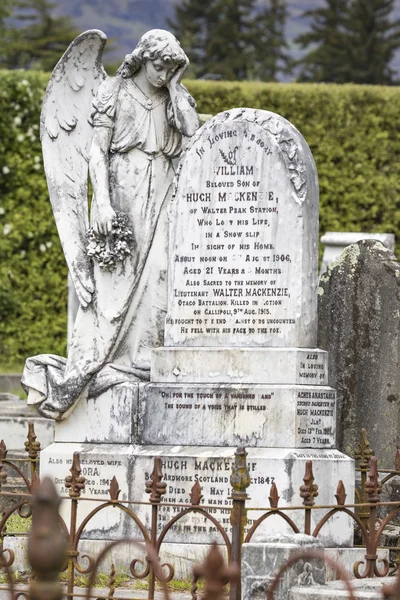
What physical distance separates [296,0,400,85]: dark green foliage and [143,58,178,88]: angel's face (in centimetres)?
3002

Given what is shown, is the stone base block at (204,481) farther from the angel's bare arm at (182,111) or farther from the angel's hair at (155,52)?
the angel's hair at (155,52)

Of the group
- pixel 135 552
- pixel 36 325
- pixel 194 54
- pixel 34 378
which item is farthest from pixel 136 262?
pixel 194 54

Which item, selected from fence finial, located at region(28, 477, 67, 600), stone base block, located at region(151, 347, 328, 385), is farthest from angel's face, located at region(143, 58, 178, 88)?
fence finial, located at region(28, 477, 67, 600)

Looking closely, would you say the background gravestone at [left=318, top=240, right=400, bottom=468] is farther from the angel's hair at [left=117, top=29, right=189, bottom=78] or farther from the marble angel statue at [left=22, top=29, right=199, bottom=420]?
the angel's hair at [left=117, top=29, right=189, bottom=78]

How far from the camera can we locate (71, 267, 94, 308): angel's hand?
32.5ft

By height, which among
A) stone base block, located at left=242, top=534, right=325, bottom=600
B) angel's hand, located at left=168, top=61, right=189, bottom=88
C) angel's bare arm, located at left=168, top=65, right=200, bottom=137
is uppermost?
angel's hand, located at left=168, top=61, right=189, bottom=88

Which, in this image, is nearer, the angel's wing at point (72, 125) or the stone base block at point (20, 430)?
the angel's wing at point (72, 125)

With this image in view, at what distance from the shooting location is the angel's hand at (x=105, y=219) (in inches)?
383

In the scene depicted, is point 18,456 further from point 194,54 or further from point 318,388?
point 194,54

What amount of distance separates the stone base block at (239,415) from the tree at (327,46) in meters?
31.0

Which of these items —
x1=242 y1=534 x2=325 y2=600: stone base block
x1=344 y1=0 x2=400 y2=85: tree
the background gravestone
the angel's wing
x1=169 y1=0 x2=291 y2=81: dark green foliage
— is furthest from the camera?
x1=169 y1=0 x2=291 y2=81: dark green foliage

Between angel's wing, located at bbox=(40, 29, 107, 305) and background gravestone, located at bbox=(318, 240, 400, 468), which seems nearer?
angel's wing, located at bbox=(40, 29, 107, 305)

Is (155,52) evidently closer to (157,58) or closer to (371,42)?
(157,58)

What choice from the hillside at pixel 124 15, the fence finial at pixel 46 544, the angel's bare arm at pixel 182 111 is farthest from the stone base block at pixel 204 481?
the hillside at pixel 124 15
